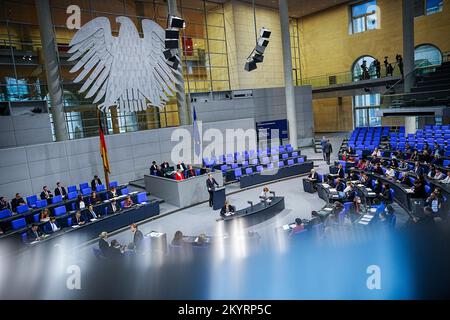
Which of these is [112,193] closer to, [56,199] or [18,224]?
[56,199]

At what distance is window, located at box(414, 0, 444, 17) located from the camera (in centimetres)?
2188

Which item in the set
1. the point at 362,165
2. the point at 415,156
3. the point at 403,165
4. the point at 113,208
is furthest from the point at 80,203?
the point at 415,156

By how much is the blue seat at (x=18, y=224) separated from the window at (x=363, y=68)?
21496 mm

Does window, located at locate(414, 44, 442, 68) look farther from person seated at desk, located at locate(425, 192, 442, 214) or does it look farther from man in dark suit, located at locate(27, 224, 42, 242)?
man in dark suit, located at locate(27, 224, 42, 242)

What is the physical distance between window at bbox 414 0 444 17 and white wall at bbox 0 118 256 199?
1569 cm

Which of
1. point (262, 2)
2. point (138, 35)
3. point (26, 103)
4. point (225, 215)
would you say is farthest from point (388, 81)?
point (26, 103)

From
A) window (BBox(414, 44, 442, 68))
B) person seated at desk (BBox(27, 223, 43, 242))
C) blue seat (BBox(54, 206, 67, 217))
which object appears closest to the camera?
person seated at desk (BBox(27, 223, 43, 242))

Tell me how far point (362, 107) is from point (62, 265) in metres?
25.5

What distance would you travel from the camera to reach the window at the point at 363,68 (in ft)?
76.2

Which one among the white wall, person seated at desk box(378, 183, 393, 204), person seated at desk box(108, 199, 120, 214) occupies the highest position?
the white wall

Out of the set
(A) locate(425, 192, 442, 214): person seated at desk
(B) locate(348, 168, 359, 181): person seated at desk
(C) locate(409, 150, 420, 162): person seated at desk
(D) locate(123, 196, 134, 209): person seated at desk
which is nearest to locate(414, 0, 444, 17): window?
(C) locate(409, 150, 420, 162): person seated at desk

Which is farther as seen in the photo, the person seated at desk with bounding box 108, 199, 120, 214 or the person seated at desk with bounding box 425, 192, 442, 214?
the person seated at desk with bounding box 108, 199, 120, 214

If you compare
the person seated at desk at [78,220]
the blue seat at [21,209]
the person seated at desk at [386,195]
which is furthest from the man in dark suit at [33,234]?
the person seated at desk at [386,195]

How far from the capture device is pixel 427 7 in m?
22.5
